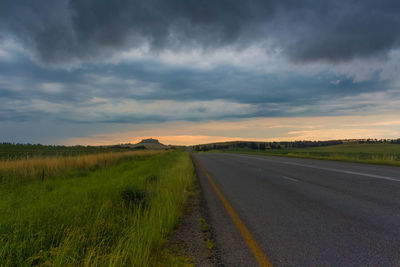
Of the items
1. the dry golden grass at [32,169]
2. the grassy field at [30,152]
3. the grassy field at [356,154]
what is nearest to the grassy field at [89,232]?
the dry golden grass at [32,169]

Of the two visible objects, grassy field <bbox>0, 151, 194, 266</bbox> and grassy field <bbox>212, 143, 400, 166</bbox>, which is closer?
grassy field <bbox>0, 151, 194, 266</bbox>

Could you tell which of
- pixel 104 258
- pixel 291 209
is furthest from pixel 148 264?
pixel 291 209

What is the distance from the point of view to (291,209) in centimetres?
624

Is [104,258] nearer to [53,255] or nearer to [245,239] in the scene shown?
[53,255]

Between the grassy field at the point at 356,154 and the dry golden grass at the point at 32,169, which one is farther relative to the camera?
the grassy field at the point at 356,154

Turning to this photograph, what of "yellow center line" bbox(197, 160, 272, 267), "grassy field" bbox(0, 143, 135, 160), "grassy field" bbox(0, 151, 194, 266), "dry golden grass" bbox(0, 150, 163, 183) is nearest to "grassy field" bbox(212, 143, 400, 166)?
"yellow center line" bbox(197, 160, 272, 267)

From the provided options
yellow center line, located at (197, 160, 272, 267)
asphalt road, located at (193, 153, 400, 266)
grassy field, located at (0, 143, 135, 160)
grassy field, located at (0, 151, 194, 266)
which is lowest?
yellow center line, located at (197, 160, 272, 267)

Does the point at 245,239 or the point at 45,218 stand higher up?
the point at 45,218

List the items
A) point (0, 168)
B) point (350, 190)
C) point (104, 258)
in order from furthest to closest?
1. point (0, 168)
2. point (350, 190)
3. point (104, 258)

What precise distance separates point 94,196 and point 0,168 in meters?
9.60

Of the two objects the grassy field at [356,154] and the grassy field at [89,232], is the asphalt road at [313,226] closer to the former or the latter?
the grassy field at [89,232]

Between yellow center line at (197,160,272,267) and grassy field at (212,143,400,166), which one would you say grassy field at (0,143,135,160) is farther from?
grassy field at (212,143,400,166)

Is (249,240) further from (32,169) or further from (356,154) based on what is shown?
(356,154)

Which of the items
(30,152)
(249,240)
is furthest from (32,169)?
(30,152)
